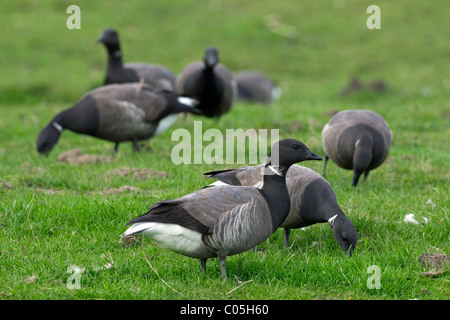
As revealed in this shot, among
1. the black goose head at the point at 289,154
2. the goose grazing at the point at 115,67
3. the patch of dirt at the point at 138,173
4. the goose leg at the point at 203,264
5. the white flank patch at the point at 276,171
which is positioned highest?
the goose grazing at the point at 115,67

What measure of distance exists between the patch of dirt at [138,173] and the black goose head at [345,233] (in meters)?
3.24

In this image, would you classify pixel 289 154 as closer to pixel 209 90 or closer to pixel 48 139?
pixel 48 139

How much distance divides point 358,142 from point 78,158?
4.51 m

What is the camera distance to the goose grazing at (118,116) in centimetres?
1039

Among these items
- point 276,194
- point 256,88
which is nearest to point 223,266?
point 276,194

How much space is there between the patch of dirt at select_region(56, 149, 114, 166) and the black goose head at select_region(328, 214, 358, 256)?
4.84m

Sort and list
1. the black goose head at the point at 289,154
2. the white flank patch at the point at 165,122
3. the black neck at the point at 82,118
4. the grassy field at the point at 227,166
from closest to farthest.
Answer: the grassy field at the point at 227,166 < the black goose head at the point at 289,154 < the black neck at the point at 82,118 < the white flank patch at the point at 165,122

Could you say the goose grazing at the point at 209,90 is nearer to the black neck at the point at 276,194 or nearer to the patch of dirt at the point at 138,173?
the patch of dirt at the point at 138,173

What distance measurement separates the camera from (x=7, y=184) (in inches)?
323

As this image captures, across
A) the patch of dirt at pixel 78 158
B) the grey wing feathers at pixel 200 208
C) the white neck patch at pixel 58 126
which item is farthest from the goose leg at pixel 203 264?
the white neck patch at pixel 58 126

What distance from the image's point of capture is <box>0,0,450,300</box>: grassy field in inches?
222

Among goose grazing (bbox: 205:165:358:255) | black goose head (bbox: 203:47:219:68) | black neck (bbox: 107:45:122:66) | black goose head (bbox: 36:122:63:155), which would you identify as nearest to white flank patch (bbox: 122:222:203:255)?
goose grazing (bbox: 205:165:358:255)

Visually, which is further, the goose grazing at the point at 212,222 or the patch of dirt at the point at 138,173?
the patch of dirt at the point at 138,173
